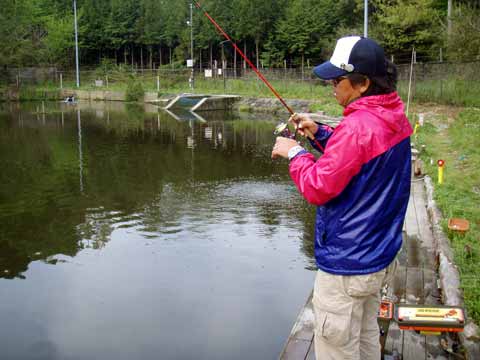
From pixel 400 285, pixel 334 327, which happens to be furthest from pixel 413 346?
pixel 334 327

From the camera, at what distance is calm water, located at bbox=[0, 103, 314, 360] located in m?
5.40

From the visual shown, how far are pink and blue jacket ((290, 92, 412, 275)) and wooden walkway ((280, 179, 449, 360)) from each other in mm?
1557

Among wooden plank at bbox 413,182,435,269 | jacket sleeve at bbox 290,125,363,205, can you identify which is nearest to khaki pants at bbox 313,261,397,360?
jacket sleeve at bbox 290,125,363,205

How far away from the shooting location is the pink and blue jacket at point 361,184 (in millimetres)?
2562

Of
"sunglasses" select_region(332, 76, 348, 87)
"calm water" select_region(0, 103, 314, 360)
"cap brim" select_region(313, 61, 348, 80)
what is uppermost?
"cap brim" select_region(313, 61, 348, 80)

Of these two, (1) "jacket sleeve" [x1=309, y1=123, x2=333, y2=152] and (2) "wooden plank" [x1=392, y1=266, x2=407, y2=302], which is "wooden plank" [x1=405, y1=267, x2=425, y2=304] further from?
(1) "jacket sleeve" [x1=309, y1=123, x2=333, y2=152]

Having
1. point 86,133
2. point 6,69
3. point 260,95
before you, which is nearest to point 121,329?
point 86,133

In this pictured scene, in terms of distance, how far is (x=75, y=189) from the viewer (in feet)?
37.0

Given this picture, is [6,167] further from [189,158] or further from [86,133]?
[86,133]

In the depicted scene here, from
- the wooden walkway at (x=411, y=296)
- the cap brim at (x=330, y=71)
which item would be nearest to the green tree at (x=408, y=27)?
the wooden walkway at (x=411, y=296)

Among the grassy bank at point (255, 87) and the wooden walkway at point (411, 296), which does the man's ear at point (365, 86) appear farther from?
the grassy bank at point (255, 87)

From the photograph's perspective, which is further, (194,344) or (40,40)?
(40,40)

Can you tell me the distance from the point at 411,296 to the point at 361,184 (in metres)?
2.75

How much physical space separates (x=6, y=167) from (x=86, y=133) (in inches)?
282
